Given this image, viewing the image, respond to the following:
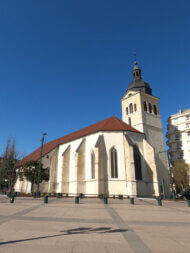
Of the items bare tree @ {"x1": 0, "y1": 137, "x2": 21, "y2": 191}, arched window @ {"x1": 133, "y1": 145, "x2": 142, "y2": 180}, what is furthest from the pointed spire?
bare tree @ {"x1": 0, "y1": 137, "x2": 21, "y2": 191}

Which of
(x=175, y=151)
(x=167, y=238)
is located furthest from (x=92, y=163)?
(x=175, y=151)

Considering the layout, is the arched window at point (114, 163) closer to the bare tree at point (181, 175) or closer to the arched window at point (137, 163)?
the arched window at point (137, 163)

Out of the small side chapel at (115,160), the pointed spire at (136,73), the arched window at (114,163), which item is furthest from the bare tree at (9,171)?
the pointed spire at (136,73)

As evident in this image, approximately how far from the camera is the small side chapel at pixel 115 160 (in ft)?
72.7

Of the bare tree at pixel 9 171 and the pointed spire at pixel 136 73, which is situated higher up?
the pointed spire at pixel 136 73

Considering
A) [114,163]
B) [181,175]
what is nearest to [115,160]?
[114,163]

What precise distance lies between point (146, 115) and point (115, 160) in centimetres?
1268

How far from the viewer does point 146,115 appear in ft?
104

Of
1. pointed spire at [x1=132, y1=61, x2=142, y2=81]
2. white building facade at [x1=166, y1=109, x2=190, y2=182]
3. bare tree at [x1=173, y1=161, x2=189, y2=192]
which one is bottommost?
bare tree at [x1=173, y1=161, x2=189, y2=192]

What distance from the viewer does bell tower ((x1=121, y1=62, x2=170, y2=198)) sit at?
30.0 m

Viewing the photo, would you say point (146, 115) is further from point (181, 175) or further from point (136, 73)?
point (181, 175)

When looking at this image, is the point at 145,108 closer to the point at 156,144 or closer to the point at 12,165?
the point at 156,144

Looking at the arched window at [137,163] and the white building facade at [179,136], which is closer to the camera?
the arched window at [137,163]

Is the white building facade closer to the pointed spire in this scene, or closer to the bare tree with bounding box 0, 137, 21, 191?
the pointed spire
